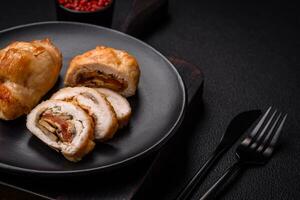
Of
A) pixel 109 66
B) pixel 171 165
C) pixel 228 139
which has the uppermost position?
pixel 109 66

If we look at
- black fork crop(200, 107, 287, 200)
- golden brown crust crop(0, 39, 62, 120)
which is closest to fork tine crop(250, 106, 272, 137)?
black fork crop(200, 107, 287, 200)

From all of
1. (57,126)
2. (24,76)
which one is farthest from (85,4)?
(57,126)

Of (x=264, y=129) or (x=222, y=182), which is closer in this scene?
(x=222, y=182)

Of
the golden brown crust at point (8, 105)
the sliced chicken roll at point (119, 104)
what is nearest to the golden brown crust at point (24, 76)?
the golden brown crust at point (8, 105)

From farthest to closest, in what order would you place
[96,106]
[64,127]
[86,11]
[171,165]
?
[86,11] < [171,165] < [96,106] < [64,127]

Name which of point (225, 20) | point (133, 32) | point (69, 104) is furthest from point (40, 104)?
point (225, 20)

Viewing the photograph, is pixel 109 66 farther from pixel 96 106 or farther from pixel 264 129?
pixel 264 129

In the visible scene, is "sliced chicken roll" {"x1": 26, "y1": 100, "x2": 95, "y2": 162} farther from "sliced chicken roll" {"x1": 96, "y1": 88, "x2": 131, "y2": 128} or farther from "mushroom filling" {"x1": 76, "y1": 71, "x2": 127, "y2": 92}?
"mushroom filling" {"x1": 76, "y1": 71, "x2": 127, "y2": 92}
